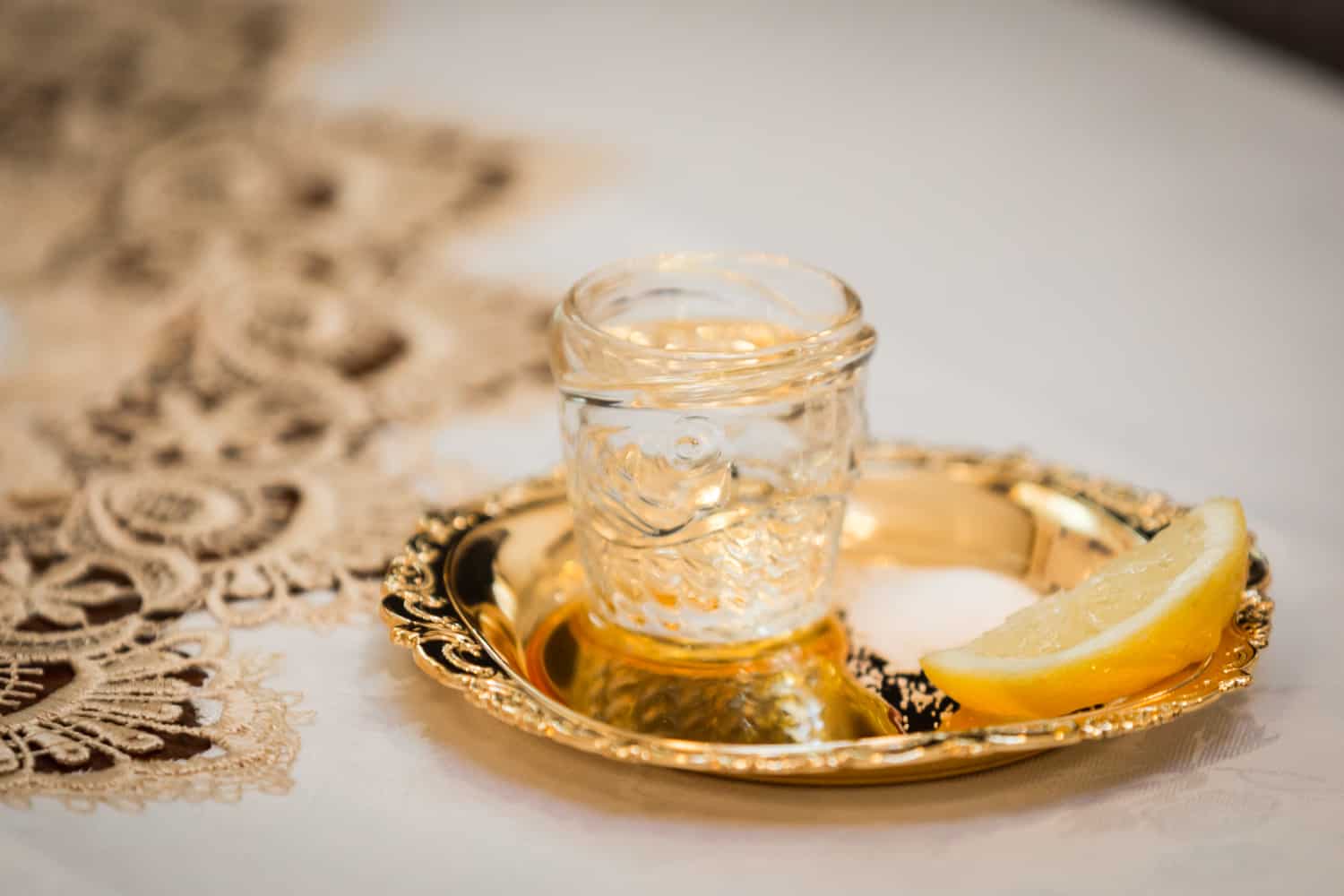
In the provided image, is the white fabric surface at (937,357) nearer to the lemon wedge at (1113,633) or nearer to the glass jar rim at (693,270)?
the lemon wedge at (1113,633)

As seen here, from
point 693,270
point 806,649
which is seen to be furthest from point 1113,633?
point 693,270

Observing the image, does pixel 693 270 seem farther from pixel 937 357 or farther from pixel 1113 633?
pixel 937 357

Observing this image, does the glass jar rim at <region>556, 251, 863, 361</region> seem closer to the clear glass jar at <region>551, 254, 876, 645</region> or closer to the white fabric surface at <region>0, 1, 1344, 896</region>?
the clear glass jar at <region>551, 254, 876, 645</region>

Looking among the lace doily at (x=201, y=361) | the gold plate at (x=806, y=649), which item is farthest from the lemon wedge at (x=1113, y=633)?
the lace doily at (x=201, y=361)

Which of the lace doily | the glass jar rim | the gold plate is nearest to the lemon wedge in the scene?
the gold plate

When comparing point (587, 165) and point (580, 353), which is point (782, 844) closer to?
point (580, 353)
